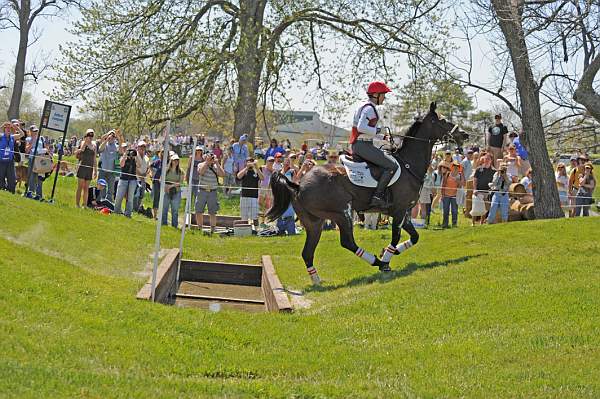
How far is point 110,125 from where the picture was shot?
3216cm

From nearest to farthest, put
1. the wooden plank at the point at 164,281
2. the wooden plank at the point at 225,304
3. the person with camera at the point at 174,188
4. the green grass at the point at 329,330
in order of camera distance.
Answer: the green grass at the point at 329,330 < the wooden plank at the point at 164,281 < the wooden plank at the point at 225,304 < the person with camera at the point at 174,188

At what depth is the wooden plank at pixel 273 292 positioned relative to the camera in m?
12.6

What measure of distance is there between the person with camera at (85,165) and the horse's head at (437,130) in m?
10.2

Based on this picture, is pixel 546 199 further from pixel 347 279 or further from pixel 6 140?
pixel 6 140

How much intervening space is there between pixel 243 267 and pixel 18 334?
9702 millimetres

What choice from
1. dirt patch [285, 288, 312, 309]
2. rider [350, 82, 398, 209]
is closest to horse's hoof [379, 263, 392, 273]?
rider [350, 82, 398, 209]

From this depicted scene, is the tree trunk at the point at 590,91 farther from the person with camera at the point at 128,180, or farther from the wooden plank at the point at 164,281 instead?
the person with camera at the point at 128,180

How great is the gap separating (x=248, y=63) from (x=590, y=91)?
18.5 meters

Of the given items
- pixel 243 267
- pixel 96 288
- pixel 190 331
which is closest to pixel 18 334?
pixel 190 331

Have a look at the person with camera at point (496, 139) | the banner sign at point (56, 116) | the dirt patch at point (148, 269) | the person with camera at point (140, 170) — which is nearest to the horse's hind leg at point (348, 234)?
the dirt patch at point (148, 269)

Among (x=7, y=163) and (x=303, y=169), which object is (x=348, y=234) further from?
(x=7, y=163)

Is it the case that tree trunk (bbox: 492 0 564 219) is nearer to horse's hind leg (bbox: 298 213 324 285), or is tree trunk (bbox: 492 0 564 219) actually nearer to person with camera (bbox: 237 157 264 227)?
horse's hind leg (bbox: 298 213 324 285)

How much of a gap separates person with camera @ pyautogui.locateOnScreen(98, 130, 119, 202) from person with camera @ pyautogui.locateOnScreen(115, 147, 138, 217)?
1.63 feet

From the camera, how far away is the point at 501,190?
22.2 m
